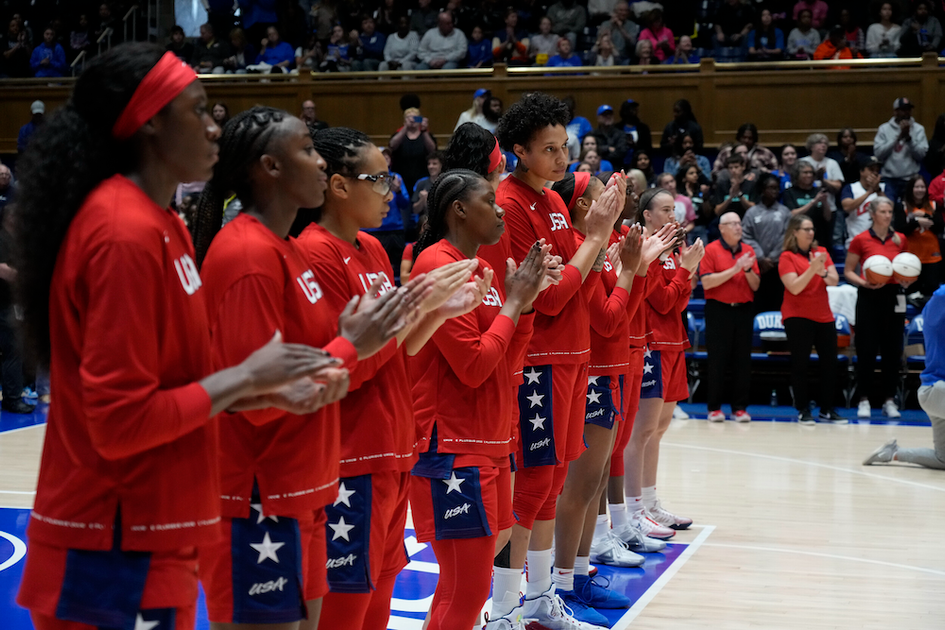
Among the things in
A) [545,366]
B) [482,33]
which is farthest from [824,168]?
[545,366]

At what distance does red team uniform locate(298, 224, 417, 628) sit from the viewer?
2266mm

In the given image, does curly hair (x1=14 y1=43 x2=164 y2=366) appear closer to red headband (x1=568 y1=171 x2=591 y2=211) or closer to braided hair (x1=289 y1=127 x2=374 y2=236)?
braided hair (x1=289 y1=127 x2=374 y2=236)

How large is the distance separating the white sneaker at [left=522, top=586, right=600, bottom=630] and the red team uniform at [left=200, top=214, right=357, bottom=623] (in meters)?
1.86

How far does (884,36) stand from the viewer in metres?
12.6

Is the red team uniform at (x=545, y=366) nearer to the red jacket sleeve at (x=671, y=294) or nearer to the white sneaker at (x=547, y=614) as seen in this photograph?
the white sneaker at (x=547, y=614)

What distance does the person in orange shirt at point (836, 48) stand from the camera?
498 inches

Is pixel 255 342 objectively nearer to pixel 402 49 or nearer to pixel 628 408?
pixel 628 408

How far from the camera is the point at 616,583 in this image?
177 inches

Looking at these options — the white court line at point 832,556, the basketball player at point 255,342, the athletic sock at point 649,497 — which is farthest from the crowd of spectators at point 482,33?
the basketball player at point 255,342

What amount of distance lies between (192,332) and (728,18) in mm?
12990

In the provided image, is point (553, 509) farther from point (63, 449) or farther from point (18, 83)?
point (18, 83)

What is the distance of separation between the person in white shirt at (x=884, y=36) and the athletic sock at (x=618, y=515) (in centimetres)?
990

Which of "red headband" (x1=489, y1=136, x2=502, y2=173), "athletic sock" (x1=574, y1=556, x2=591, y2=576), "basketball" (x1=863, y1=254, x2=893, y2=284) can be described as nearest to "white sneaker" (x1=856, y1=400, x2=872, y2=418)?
"basketball" (x1=863, y1=254, x2=893, y2=284)

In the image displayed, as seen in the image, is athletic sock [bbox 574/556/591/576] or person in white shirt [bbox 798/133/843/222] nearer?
athletic sock [bbox 574/556/591/576]
